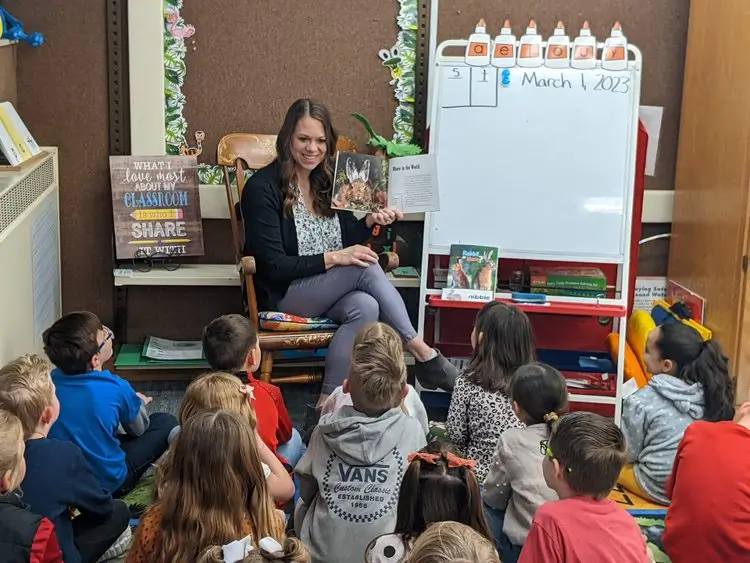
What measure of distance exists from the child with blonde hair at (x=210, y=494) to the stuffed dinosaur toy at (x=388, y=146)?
212 cm

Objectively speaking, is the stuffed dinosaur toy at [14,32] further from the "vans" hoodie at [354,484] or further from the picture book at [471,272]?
the "vans" hoodie at [354,484]

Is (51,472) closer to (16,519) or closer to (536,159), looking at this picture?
(16,519)

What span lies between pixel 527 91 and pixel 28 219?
1861 mm

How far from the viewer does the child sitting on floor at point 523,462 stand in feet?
7.28

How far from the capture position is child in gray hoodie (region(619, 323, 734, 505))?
2.81 m

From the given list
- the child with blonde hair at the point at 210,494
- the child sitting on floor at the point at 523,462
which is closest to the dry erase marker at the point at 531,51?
the child sitting on floor at the point at 523,462

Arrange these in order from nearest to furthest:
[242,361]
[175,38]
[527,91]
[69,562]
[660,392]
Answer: [69,562] < [242,361] < [660,392] < [527,91] < [175,38]

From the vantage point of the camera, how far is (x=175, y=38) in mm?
3791

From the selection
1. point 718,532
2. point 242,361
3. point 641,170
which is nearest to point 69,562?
point 242,361

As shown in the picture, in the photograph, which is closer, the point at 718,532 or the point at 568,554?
the point at 568,554

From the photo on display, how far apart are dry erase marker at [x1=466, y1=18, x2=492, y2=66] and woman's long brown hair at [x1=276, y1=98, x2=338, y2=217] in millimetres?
586

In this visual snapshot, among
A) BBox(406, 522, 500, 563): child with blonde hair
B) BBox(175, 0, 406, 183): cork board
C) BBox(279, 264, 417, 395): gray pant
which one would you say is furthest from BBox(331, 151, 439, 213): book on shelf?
BBox(406, 522, 500, 563): child with blonde hair

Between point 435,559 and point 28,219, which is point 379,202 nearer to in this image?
point 28,219

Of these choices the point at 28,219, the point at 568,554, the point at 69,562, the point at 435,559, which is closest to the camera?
the point at 435,559
